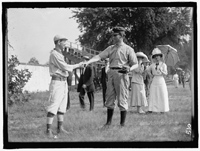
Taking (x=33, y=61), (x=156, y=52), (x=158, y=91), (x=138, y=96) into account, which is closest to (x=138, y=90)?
(x=138, y=96)

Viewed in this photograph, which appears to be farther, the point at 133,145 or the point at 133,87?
the point at 133,87

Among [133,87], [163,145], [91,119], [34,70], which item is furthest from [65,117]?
[133,87]

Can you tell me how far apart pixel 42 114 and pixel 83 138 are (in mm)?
1864

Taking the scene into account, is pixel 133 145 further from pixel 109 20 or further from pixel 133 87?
pixel 133 87

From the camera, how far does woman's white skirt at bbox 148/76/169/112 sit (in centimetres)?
1098

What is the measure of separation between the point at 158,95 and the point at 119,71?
276cm

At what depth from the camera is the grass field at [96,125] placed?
26.5 ft

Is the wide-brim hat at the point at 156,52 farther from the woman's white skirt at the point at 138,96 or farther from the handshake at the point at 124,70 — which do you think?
the handshake at the point at 124,70

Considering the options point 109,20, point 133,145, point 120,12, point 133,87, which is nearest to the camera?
point 133,145

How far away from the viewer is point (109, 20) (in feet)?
30.2

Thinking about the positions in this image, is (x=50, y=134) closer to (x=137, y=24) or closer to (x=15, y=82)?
(x=15, y=82)

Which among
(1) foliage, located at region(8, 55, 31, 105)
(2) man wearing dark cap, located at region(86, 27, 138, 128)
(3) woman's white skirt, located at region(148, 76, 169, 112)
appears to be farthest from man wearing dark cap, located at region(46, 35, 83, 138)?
(3) woman's white skirt, located at region(148, 76, 169, 112)

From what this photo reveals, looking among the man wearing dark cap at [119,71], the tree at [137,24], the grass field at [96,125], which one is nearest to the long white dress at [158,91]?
the tree at [137,24]

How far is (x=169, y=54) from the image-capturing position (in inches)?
408
